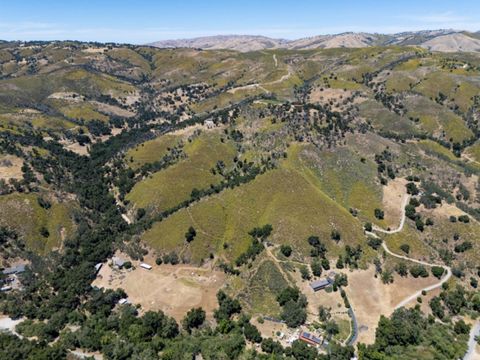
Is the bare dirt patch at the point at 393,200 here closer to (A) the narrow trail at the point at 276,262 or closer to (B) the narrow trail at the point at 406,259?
(B) the narrow trail at the point at 406,259

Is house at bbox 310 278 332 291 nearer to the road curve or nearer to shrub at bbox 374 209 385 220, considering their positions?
the road curve

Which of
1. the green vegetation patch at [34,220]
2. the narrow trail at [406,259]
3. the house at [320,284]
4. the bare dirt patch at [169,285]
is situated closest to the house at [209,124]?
the green vegetation patch at [34,220]

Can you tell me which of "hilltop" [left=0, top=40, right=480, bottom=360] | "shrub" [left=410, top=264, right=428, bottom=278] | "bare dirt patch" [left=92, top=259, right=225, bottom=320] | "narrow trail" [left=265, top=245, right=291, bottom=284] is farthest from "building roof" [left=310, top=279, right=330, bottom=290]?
"shrub" [left=410, top=264, right=428, bottom=278]

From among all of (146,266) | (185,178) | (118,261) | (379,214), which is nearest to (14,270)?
(118,261)

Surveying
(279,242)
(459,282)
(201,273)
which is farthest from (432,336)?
(201,273)

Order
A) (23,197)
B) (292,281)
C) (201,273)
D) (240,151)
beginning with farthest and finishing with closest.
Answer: (240,151) → (23,197) → (201,273) → (292,281)

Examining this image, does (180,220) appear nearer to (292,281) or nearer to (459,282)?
(292,281)
